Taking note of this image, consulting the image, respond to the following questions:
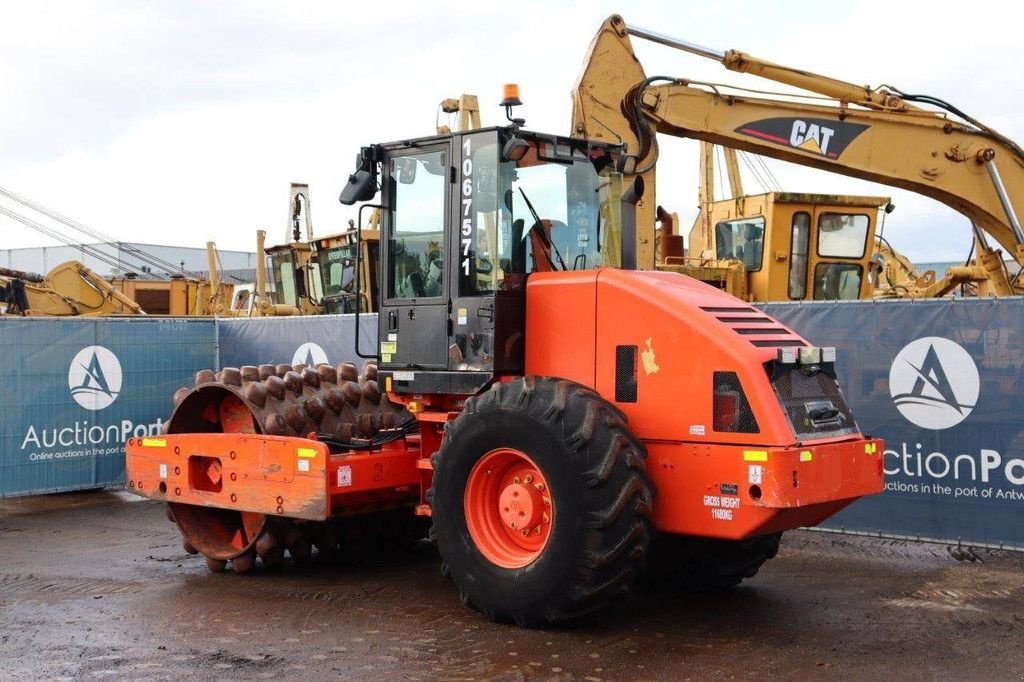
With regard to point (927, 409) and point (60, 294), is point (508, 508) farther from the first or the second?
point (60, 294)

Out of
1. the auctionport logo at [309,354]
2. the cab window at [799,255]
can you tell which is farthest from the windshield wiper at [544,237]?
the cab window at [799,255]

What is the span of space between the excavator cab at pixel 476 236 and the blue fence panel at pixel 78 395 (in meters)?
5.96

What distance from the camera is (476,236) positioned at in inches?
284

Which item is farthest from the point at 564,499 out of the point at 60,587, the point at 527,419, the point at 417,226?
the point at 60,587

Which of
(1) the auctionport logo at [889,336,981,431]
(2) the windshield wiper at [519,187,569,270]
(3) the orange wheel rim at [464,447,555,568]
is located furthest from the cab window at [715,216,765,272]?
(3) the orange wheel rim at [464,447,555,568]

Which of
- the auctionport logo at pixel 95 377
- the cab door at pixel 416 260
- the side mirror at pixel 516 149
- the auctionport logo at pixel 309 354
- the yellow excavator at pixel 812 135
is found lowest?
the auctionport logo at pixel 95 377

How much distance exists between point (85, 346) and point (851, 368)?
809 centimetres

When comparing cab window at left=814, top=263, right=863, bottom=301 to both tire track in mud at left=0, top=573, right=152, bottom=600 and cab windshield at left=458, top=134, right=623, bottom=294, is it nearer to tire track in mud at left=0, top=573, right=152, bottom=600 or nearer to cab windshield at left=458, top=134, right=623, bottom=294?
cab windshield at left=458, top=134, right=623, bottom=294

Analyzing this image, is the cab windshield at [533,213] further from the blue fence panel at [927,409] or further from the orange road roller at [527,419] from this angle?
the blue fence panel at [927,409]

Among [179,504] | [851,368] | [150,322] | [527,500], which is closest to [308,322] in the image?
[150,322]

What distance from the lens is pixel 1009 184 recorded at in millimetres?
12680

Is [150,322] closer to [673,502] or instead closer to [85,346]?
[85,346]

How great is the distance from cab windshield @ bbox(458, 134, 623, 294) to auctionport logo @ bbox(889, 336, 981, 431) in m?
2.98

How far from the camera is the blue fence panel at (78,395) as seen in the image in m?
11.9
